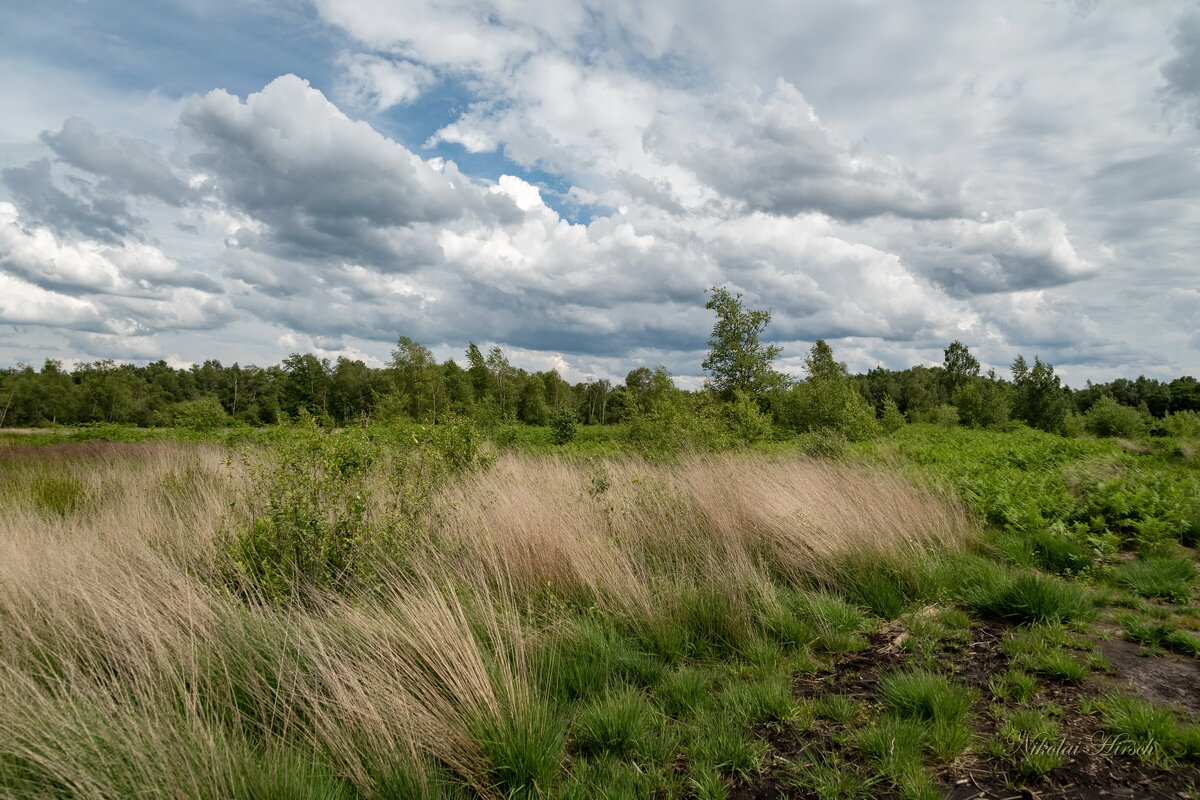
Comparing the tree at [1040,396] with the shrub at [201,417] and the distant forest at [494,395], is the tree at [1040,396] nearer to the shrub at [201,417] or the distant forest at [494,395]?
the distant forest at [494,395]

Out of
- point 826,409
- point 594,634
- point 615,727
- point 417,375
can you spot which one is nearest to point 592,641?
point 594,634

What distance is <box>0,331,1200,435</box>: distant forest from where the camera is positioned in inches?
1089

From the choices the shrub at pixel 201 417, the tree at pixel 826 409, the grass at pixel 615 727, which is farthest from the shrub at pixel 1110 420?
the shrub at pixel 201 417

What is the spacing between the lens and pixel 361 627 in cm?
362

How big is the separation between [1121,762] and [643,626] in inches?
111

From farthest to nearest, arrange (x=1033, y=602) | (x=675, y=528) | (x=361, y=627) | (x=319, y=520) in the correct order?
(x=675, y=528)
(x=319, y=520)
(x=1033, y=602)
(x=361, y=627)

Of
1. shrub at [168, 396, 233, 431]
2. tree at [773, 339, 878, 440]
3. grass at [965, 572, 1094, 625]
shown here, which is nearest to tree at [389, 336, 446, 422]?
shrub at [168, 396, 233, 431]

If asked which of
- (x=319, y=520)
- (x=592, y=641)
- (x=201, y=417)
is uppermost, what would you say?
(x=201, y=417)

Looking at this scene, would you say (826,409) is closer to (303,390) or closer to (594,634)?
(594,634)

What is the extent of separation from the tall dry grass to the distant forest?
2951 millimetres

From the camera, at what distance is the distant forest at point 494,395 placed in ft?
90.8

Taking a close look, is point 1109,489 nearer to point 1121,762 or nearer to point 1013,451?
point 1013,451

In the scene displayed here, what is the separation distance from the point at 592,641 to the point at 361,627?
157 centimetres

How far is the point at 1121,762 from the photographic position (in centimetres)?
293
